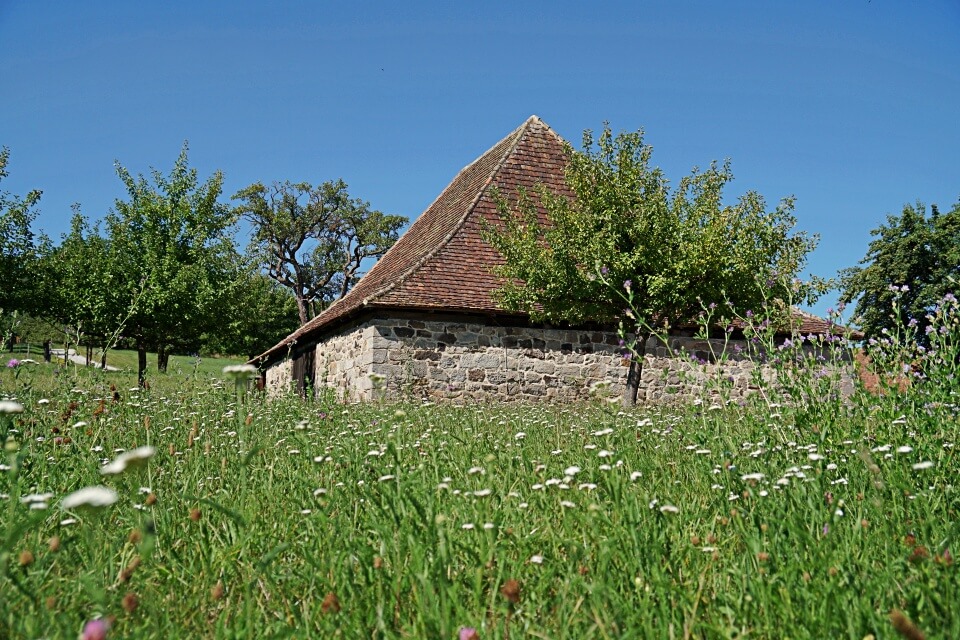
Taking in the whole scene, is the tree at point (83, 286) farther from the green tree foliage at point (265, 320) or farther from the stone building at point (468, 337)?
the green tree foliage at point (265, 320)

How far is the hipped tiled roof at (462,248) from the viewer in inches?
556

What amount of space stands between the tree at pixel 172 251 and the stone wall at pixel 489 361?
7.69 m

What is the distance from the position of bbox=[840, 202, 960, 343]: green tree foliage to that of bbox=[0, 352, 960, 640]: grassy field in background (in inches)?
1318

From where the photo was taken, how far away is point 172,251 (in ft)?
69.4

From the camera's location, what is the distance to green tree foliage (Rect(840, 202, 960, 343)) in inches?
1298

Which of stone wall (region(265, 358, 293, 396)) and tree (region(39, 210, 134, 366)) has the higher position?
tree (region(39, 210, 134, 366))

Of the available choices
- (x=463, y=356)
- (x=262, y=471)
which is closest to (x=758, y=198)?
(x=463, y=356)

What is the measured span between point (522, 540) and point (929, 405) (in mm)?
2668

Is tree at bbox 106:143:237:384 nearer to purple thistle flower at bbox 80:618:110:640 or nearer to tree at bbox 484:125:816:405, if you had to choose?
tree at bbox 484:125:816:405

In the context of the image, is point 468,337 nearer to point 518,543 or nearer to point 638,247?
point 638,247

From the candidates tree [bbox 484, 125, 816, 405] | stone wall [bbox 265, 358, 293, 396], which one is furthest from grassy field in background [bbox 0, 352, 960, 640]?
stone wall [bbox 265, 358, 293, 396]

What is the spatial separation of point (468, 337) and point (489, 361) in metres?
0.67

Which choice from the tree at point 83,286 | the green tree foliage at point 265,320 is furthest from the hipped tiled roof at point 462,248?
the green tree foliage at point 265,320

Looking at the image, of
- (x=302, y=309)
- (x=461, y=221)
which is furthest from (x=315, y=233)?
(x=461, y=221)
